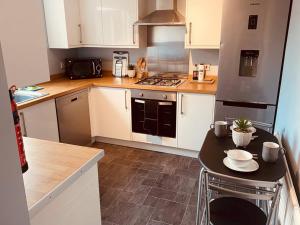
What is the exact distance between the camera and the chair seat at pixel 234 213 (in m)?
1.46

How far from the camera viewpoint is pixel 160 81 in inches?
131

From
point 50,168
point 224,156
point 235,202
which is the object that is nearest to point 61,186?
point 50,168

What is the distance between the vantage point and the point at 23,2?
0.86 metres

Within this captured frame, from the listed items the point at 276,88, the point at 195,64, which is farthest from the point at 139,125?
the point at 276,88

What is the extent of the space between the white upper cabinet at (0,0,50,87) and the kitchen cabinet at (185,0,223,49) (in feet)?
7.51

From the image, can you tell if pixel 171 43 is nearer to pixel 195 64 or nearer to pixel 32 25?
pixel 195 64

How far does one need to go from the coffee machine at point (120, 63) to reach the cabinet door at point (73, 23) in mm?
571

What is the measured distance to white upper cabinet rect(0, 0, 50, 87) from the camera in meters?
0.81

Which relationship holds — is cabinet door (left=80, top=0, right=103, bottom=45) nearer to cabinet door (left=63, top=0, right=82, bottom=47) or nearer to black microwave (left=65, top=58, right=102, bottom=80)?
cabinet door (left=63, top=0, right=82, bottom=47)

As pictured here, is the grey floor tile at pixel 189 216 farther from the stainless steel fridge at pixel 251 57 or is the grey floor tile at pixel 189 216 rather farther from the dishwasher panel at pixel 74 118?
the dishwasher panel at pixel 74 118

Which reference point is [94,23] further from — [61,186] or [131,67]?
[61,186]

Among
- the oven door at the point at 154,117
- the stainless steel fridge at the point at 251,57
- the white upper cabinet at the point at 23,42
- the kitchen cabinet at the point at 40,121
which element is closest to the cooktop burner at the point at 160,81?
the oven door at the point at 154,117

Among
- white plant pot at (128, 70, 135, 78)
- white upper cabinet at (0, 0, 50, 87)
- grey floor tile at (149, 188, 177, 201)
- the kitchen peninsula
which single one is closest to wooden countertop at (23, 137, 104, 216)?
the kitchen peninsula

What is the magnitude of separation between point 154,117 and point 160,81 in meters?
0.49
